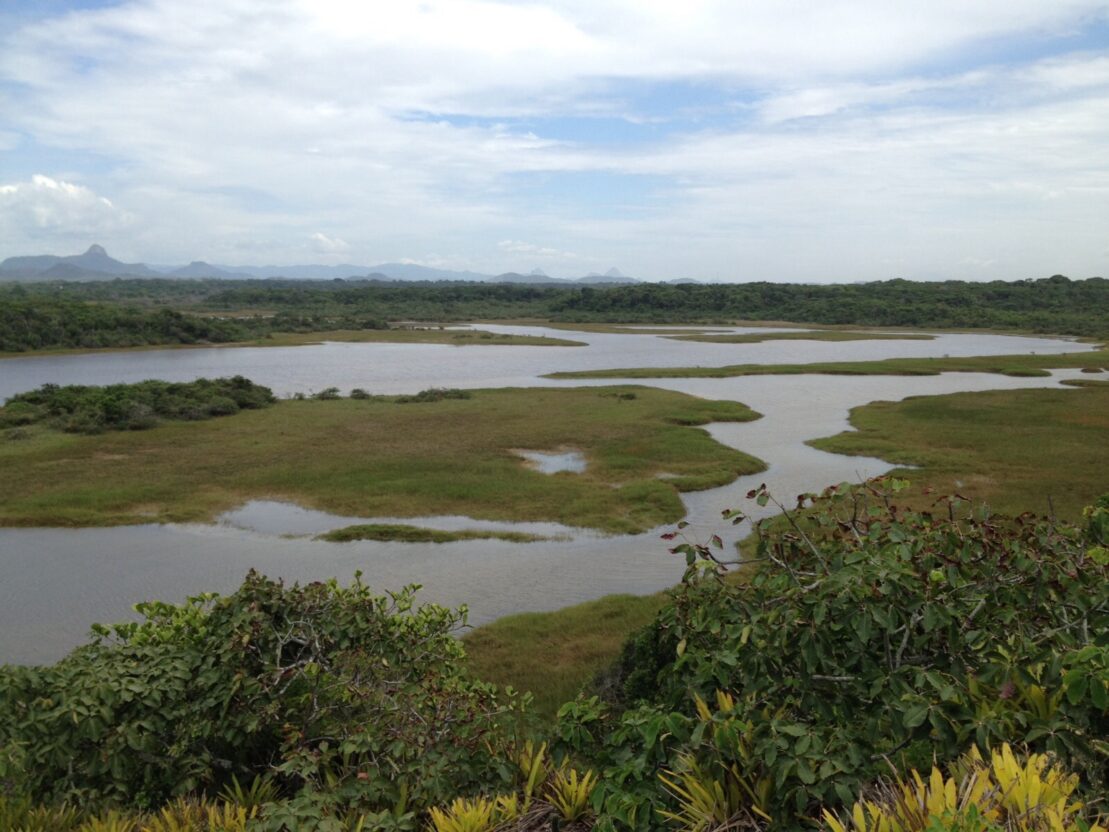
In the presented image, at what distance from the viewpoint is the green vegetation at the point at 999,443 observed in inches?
749

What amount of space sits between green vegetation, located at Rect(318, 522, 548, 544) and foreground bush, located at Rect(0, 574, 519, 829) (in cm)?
1009

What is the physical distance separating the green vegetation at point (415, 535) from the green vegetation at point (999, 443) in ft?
34.6

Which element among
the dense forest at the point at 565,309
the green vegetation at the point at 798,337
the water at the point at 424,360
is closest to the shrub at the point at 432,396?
the water at the point at 424,360

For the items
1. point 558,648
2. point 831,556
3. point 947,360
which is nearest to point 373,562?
point 558,648

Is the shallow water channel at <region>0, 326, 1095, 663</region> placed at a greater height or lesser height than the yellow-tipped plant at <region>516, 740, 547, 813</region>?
lesser


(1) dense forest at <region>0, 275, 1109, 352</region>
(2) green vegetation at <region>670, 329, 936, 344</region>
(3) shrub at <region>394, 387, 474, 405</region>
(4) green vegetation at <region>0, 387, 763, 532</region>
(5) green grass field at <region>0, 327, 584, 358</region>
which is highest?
(1) dense forest at <region>0, 275, 1109, 352</region>

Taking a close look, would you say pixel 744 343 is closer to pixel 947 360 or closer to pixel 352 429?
pixel 947 360

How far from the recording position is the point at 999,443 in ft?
79.9

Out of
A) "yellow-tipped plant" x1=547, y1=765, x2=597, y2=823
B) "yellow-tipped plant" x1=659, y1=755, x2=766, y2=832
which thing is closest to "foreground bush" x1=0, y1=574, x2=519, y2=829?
"yellow-tipped plant" x1=547, y1=765, x2=597, y2=823

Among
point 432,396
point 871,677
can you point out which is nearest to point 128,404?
point 432,396

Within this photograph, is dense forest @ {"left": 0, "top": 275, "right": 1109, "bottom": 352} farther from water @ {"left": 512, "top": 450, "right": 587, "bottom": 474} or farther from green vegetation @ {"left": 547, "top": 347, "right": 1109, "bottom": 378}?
water @ {"left": 512, "top": 450, "right": 587, "bottom": 474}

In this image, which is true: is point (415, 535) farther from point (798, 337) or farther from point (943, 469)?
point (798, 337)

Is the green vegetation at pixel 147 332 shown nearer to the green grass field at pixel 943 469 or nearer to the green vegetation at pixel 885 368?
the green vegetation at pixel 885 368

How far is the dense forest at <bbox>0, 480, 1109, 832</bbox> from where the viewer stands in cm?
359
